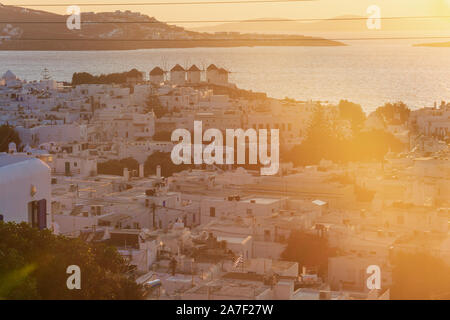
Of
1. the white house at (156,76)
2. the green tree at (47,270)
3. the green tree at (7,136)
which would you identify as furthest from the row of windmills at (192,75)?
the green tree at (47,270)

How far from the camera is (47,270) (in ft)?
19.2

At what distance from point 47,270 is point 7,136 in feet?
50.3

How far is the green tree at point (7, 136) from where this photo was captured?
67.2 ft

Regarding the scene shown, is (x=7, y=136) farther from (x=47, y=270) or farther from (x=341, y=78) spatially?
(x=341, y=78)

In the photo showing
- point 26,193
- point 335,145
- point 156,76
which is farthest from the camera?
point 156,76

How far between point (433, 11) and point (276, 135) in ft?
31.1

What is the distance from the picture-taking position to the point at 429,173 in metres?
15.0

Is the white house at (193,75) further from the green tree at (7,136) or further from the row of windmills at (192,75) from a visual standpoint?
the green tree at (7,136)

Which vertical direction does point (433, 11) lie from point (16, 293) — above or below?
above

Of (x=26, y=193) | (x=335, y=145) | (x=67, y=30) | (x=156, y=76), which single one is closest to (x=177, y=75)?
(x=156, y=76)

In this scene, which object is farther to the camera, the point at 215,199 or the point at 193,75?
the point at 193,75

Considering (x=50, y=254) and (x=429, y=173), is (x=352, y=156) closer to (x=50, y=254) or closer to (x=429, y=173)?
(x=429, y=173)

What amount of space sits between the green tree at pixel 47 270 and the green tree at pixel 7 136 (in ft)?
47.3
